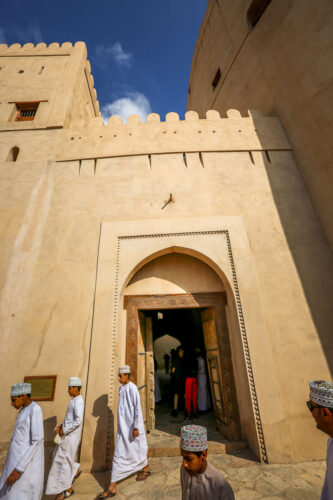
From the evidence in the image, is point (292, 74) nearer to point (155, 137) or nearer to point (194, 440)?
point (155, 137)

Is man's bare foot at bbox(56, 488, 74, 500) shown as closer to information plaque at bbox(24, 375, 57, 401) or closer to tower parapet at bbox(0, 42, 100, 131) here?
information plaque at bbox(24, 375, 57, 401)

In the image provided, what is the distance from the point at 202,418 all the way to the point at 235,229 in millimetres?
4057

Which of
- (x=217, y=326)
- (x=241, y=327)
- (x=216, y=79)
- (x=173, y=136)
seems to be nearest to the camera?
(x=241, y=327)

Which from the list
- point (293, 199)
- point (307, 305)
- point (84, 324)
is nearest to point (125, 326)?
point (84, 324)

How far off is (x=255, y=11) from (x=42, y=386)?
36.2 feet

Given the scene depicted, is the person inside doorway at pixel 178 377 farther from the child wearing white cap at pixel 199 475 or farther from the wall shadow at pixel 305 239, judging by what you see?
the child wearing white cap at pixel 199 475

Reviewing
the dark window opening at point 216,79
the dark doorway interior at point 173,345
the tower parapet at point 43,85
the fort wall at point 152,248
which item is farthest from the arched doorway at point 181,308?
the dark window opening at point 216,79

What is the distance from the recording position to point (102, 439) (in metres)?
3.31

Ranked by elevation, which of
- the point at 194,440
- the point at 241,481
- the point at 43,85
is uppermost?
the point at 43,85

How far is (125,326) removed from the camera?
4270mm

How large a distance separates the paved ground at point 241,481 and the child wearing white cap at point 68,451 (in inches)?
6.4

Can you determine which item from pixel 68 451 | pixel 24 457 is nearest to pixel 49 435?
pixel 68 451

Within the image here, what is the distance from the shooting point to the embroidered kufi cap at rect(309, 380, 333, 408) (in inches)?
58.3

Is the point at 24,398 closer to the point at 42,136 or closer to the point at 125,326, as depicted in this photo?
the point at 125,326
